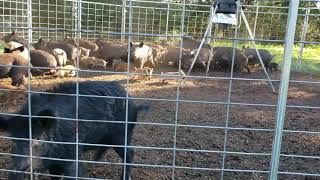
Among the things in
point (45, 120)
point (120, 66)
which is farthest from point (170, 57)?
point (45, 120)

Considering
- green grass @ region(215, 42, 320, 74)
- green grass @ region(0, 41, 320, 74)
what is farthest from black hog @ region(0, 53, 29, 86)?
green grass @ region(215, 42, 320, 74)

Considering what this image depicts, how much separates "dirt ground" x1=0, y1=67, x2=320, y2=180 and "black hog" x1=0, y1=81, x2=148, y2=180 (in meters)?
0.46

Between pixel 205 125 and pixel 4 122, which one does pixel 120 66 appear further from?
pixel 4 122

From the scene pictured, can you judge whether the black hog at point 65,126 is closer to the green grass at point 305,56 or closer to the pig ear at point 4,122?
the pig ear at point 4,122

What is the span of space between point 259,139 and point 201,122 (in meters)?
1.06

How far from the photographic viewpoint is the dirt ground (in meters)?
4.33

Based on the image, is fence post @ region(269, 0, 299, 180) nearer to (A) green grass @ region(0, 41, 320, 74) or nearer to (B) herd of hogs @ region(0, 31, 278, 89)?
(B) herd of hogs @ region(0, 31, 278, 89)

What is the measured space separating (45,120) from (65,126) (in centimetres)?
41

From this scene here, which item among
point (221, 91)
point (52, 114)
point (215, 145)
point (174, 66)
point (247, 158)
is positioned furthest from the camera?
point (174, 66)

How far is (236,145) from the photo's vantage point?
17.4 feet

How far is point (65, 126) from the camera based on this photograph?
3617 mm

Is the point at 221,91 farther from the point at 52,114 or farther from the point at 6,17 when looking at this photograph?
the point at 6,17

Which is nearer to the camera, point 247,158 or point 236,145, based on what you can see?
point 247,158

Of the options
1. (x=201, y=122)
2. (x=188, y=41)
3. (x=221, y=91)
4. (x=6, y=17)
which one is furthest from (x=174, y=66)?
(x=201, y=122)
